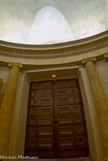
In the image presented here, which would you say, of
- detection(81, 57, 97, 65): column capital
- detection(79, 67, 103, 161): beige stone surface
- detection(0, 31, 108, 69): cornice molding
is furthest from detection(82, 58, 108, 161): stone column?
detection(0, 31, 108, 69): cornice molding

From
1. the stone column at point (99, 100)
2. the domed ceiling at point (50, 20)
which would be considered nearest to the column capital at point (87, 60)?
the stone column at point (99, 100)

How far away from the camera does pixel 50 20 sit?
5.74 meters

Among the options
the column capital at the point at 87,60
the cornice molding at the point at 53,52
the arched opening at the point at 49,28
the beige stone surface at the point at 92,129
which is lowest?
the beige stone surface at the point at 92,129

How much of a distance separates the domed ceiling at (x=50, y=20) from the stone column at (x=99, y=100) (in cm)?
243

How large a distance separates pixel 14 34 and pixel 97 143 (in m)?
5.86

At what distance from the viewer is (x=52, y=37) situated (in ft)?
17.3

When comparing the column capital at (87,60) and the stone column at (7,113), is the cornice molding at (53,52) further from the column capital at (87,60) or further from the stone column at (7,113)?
the stone column at (7,113)

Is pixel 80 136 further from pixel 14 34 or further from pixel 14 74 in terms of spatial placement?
pixel 14 34

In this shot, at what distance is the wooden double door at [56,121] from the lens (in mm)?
3227

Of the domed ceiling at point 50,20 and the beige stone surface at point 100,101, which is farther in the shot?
the domed ceiling at point 50,20

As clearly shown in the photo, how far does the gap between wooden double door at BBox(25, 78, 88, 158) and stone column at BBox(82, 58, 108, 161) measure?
100cm

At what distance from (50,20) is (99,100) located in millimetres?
5446

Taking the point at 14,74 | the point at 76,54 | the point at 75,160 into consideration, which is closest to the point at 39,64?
the point at 14,74

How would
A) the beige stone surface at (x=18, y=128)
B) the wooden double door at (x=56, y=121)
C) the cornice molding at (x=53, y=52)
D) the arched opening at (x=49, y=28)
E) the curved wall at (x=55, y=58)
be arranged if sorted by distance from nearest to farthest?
1. the beige stone surface at (x=18, y=128)
2. the wooden double door at (x=56, y=121)
3. the curved wall at (x=55, y=58)
4. the cornice molding at (x=53, y=52)
5. the arched opening at (x=49, y=28)
